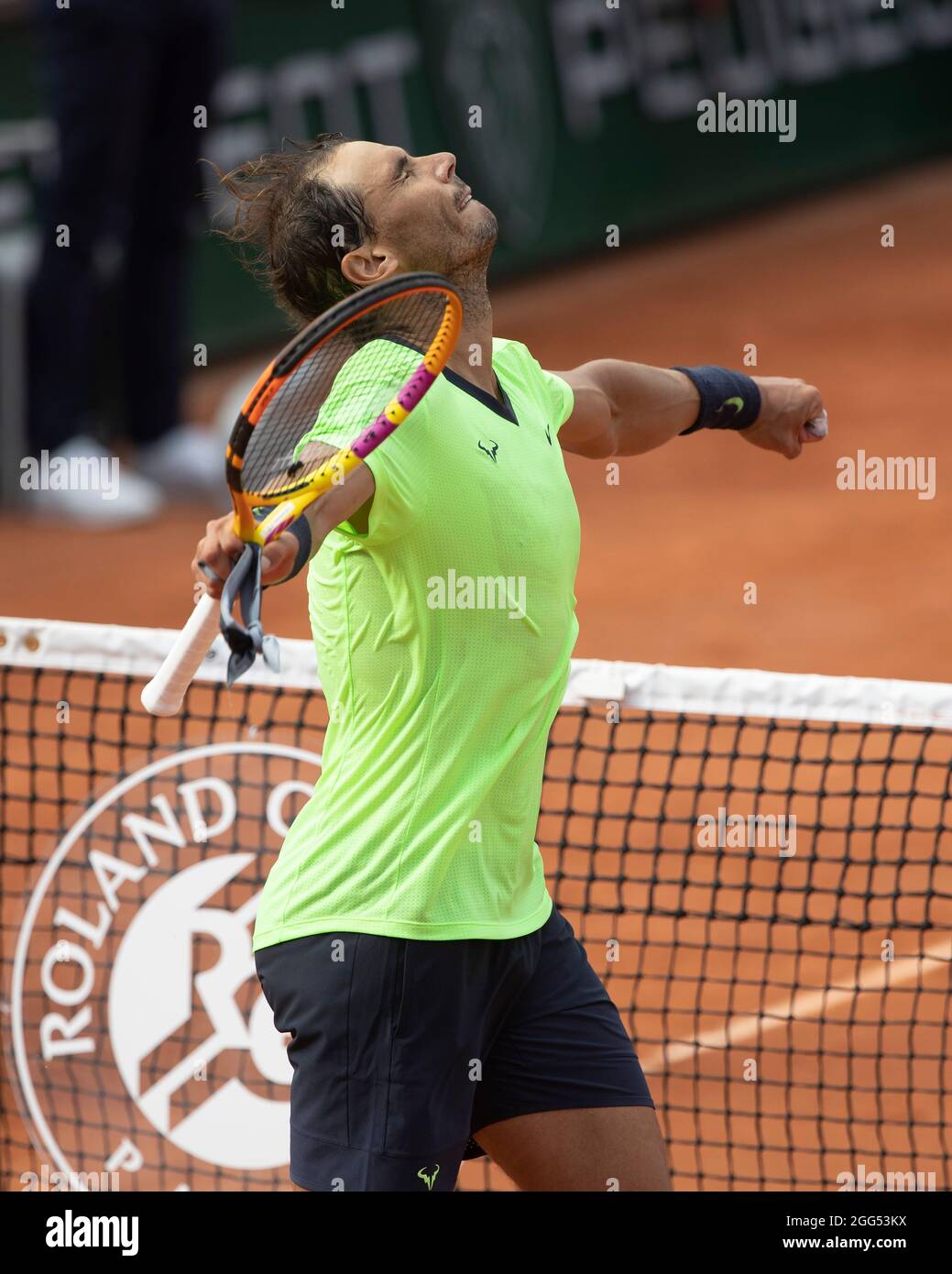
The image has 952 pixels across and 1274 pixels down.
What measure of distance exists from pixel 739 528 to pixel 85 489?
3.24m

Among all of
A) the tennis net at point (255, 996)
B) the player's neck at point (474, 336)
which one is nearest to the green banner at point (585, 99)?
the tennis net at point (255, 996)

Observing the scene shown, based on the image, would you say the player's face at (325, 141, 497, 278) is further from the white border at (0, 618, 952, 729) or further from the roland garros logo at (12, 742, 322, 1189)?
the roland garros logo at (12, 742, 322, 1189)

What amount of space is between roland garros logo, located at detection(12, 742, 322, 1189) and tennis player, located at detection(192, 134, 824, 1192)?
1.21 meters

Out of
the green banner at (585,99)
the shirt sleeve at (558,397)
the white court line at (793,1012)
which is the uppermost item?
the green banner at (585,99)

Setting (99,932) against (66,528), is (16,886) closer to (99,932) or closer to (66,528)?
(99,932)

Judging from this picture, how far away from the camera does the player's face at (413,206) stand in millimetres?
2887

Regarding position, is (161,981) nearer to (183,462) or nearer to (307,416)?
(307,416)

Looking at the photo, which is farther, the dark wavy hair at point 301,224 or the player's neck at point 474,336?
the player's neck at point 474,336

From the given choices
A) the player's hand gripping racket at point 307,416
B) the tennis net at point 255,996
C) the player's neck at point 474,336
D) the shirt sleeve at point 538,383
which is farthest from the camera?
the tennis net at point 255,996

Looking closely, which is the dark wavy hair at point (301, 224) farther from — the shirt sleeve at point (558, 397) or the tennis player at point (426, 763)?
the shirt sleeve at point (558, 397)

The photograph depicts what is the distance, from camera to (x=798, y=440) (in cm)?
380

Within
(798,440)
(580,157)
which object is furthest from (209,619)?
(580,157)

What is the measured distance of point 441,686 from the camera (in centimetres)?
292

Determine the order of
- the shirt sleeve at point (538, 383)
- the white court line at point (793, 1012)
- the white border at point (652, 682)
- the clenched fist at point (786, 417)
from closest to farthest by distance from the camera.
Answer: the shirt sleeve at point (538, 383)
the clenched fist at point (786, 417)
the white border at point (652, 682)
the white court line at point (793, 1012)
